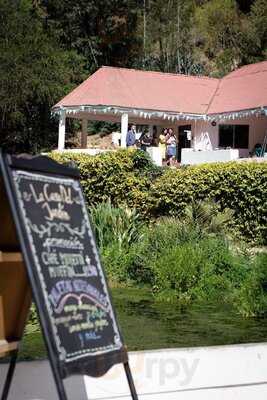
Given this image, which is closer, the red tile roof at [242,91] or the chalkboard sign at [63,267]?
the chalkboard sign at [63,267]

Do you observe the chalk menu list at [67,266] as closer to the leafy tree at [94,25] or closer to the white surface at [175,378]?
the white surface at [175,378]

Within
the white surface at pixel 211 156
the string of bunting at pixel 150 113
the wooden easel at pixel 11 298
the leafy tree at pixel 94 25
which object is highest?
the wooden easel at pixel 11 298

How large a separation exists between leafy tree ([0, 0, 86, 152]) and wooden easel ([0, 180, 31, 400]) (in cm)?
3473

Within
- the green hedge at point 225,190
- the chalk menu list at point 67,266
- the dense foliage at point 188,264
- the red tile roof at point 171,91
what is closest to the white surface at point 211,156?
the red tile roof at point 171,91

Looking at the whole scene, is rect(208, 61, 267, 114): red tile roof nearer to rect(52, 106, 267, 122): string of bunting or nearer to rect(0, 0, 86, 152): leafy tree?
rect(52, 106, 267, 122): string of bunting

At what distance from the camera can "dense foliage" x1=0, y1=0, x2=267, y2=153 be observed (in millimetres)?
39906

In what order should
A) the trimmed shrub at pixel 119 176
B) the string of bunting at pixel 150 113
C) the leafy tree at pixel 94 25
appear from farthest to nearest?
the leafy tree at pixel 94 25
the string of bunting at pixel 150 113
the trimmed shrub at pixel 119 176

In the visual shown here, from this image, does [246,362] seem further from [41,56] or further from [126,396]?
[41,56]

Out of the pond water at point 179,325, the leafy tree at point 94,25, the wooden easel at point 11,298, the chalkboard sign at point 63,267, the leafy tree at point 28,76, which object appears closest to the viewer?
the chalkboard sign at point 63,267

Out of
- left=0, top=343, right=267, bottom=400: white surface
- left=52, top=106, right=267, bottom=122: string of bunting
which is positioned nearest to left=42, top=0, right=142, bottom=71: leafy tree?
left=52, top=106, right=267, bottom=122: string of bunting

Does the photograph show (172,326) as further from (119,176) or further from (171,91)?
(171,91)

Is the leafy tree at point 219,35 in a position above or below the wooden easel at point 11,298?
below

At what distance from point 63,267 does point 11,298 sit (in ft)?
2.26

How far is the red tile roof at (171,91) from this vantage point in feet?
A: 104
